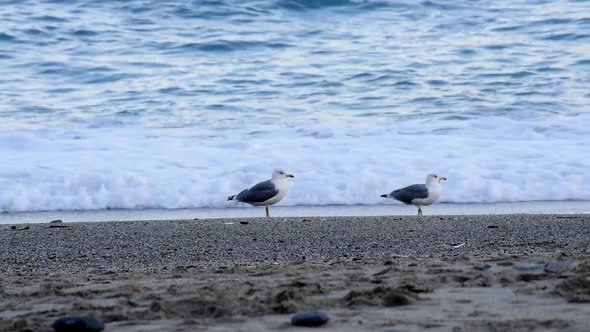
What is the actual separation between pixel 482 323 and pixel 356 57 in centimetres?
1276

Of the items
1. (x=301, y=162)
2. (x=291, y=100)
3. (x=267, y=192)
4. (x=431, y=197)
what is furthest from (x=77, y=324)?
(x=291, y=100)

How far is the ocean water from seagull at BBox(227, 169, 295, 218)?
490 mm

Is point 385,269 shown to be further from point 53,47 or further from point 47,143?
point 53,47

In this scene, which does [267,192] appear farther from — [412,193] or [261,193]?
[412,193]

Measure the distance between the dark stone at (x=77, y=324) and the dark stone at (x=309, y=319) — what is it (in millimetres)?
648

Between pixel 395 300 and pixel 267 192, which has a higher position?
pixel 267 192

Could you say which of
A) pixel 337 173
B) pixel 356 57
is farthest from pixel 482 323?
pixel 356 57

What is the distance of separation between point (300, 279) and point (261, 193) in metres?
4.47

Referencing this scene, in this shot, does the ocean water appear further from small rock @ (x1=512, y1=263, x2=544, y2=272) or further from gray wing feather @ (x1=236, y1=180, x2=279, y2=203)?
small rock @ (x1=512, y1=263, x2=544, y2=272)

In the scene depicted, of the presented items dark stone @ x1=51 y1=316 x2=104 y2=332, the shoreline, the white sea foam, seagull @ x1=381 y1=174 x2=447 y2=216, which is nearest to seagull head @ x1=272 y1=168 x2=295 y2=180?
the shoreline

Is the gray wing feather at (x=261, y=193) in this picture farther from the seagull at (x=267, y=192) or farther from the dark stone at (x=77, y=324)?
the dark stone at (x=77, y=324)

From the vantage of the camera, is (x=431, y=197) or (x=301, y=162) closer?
(x=431, y=197)

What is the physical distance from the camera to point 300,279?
3.80 m

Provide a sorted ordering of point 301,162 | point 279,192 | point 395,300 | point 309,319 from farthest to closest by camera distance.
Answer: point 301,162, point 279,192, point 395,300, point 309,319
